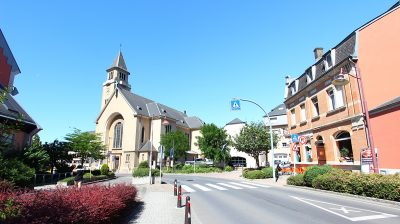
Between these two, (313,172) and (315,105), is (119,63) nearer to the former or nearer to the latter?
(315,105)

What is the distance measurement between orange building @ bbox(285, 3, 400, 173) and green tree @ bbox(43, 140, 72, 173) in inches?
914

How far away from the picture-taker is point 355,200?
34.7ft

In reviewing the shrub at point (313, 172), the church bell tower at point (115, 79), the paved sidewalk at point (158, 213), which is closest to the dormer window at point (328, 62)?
the shrub at point (313, 172)

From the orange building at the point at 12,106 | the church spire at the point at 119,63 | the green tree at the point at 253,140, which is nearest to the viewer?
the orange building at the point at 12,106

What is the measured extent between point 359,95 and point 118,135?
48.1 m

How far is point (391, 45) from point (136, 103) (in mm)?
48094

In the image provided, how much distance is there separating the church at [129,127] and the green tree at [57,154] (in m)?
19.3

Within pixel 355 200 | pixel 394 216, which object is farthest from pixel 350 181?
pixel 394 216

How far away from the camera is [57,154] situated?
26.8 metres

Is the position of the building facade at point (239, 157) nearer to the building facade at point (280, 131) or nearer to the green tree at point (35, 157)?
the building facade at point (280, 131)

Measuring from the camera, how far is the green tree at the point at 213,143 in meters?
44.4

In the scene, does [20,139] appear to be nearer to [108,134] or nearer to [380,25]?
[380,25]

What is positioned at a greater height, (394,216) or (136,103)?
(136,103)

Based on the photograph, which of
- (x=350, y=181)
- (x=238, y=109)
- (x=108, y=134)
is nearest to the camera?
(x=350, y=181)
